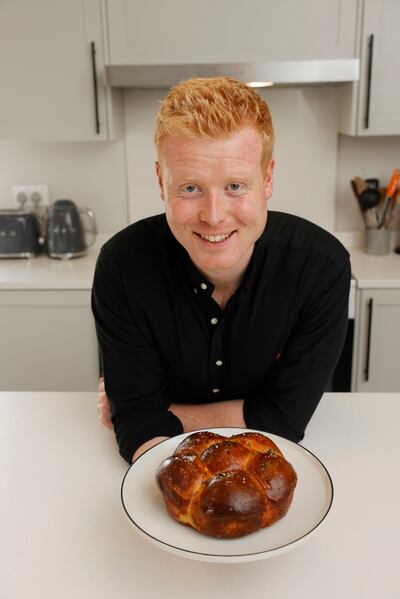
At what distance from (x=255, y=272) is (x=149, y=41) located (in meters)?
1.40

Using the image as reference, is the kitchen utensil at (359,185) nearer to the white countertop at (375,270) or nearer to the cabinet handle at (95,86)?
the white countertop at (375,270)

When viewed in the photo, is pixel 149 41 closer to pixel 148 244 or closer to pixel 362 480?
pixel 148 244

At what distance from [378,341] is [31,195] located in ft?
5.24

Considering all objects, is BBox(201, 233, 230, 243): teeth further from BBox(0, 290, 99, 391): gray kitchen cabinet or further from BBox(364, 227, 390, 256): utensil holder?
BBox(364, 227, 390, 256): utensil holder

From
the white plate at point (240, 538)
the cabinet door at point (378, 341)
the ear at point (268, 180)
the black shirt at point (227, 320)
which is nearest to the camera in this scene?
the white plate at point (240, 538)

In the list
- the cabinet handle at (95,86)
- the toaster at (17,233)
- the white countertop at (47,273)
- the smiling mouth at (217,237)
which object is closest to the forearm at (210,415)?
the smiling mouth at (217,237)

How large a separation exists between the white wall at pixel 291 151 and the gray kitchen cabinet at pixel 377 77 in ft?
0.78

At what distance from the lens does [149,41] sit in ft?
7.70

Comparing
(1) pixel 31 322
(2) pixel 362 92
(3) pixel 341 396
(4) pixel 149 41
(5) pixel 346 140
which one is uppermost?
(4) pixel 149 41

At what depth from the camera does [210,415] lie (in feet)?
4.02

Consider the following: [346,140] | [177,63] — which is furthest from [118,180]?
[346,140]

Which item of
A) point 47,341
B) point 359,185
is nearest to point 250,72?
point 359,185

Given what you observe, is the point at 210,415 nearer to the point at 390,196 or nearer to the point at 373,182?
the point at 390,196

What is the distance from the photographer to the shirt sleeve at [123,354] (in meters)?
1.25
